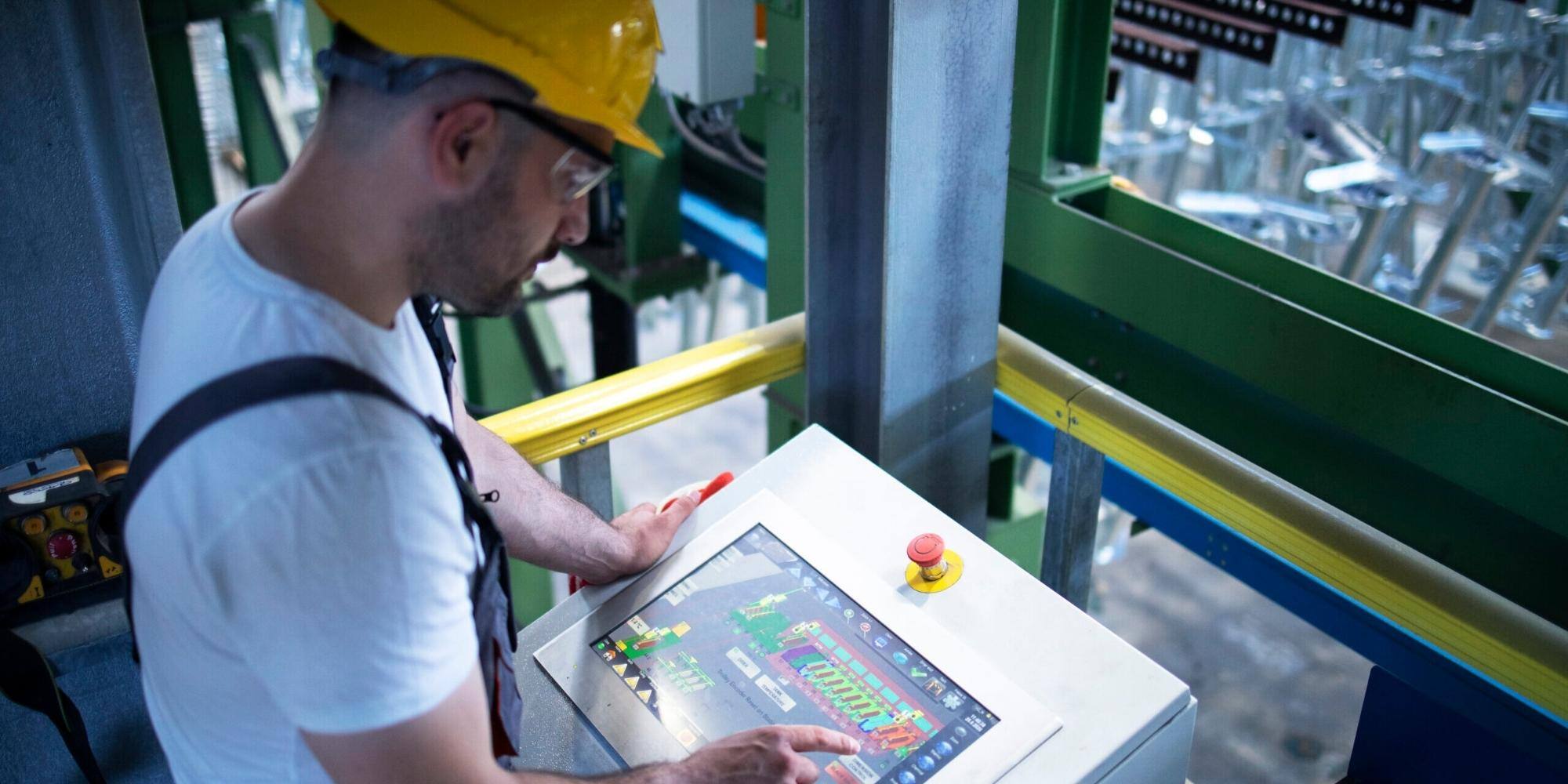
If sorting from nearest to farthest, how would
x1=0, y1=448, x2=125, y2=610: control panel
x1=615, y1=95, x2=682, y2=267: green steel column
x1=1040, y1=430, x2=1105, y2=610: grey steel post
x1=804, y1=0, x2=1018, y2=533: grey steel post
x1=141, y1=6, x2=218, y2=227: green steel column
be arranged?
x1=0, y1=448, x2=125, y2=610: control panel < x1=804, y1=0, x2=1018, y2=533: grey steel post < x1=1040, y1=430, x2=1105, y2=610: grey steel post < x1=615, y1=95, x2=682, y2=267: green steel column < x1=141, y1=6, x2=218, y2=227: green steel column

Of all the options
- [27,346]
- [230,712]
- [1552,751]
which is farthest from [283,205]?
[1552,751]

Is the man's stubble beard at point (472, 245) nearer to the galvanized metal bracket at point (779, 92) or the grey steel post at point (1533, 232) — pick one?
the galvanized metal bracket at point (779, 92)

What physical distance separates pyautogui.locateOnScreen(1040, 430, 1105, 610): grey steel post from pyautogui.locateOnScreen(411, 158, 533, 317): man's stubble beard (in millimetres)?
949

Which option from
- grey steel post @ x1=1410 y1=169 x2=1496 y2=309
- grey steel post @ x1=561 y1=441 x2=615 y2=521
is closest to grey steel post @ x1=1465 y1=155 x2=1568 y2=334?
grey steel post @ x1=1410 y1=169 x2=1496 y2=309

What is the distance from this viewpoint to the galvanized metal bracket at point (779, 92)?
266cm

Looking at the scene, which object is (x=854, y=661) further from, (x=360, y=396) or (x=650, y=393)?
(x=360, y=396)

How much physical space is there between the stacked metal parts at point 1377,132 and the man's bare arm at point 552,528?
2.72m

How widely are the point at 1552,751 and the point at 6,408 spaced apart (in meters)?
1.74

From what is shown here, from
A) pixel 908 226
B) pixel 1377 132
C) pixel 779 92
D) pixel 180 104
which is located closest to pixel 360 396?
pixel 908 226

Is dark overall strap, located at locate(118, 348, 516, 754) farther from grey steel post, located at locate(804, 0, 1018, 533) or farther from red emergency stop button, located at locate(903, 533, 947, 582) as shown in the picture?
grey steel post, located at locate(804, 0, 1018, 533)

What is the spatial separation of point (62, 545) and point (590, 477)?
25.0 inches

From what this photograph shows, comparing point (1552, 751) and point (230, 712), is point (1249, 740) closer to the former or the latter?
point (1552, 751)

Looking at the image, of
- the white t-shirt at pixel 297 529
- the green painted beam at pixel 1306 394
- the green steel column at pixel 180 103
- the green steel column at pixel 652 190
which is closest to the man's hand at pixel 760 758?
the white t-shirt at pixel 297 529

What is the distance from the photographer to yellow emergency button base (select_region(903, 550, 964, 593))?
1463 millimetres
